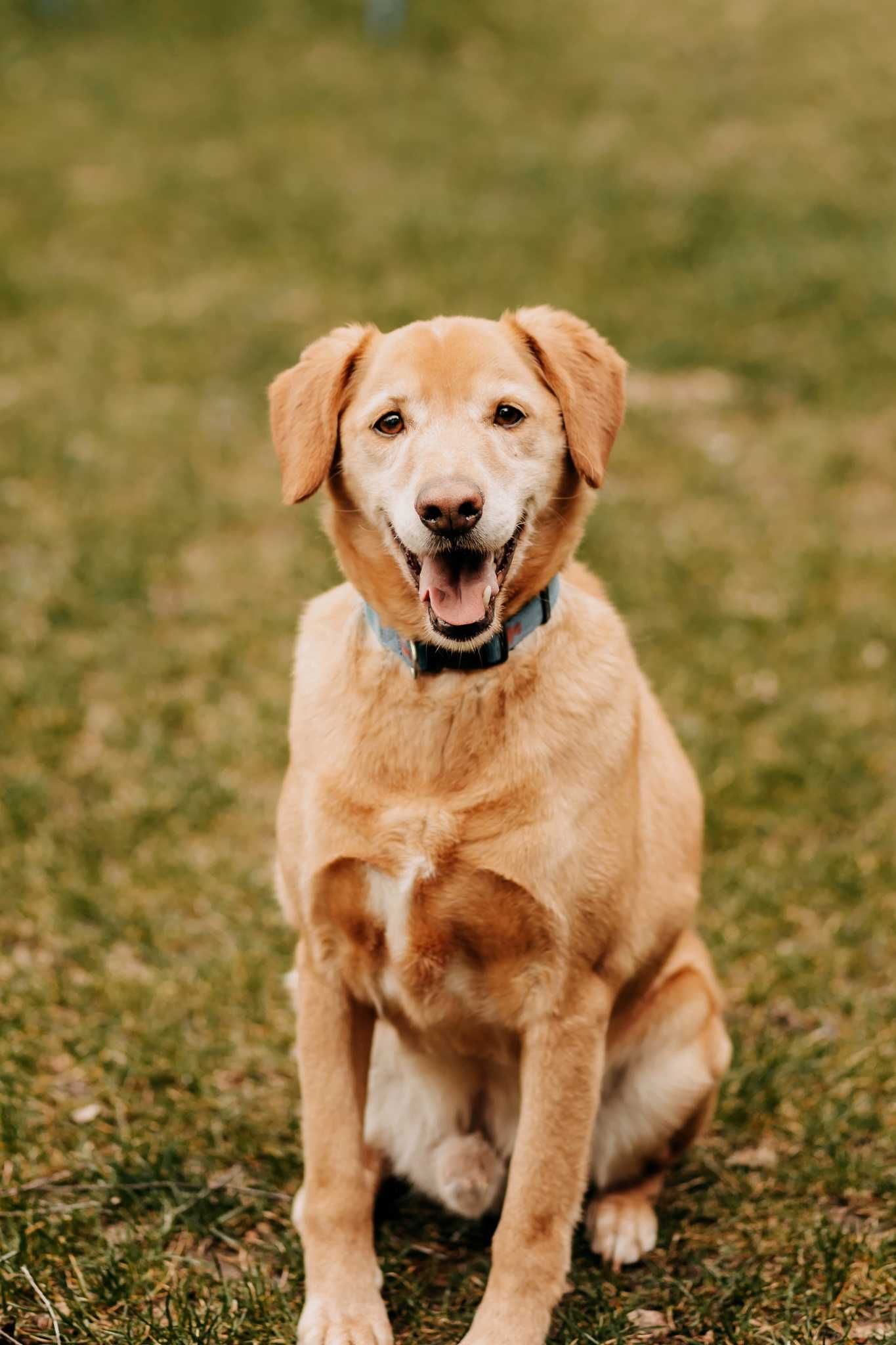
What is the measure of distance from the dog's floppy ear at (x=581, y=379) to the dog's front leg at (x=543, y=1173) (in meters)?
1.16

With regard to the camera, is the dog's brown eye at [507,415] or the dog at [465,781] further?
the dog's brown eye at [507,415]

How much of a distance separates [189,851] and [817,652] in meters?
2.95

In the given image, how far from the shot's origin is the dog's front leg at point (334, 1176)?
3117 millimetres

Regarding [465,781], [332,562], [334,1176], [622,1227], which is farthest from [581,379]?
[332,562]

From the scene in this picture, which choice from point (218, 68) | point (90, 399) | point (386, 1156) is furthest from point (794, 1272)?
point (218, 68)

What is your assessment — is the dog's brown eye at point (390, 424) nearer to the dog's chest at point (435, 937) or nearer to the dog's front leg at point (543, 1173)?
the dog's chest at point (435, 937)

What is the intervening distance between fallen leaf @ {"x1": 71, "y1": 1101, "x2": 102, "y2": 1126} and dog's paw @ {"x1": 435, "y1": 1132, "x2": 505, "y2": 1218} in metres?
1.01

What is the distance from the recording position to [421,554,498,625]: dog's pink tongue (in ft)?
9.71

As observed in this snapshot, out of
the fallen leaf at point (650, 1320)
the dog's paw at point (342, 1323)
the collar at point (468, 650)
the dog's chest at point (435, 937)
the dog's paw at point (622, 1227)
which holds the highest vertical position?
the collar at point (468, 650)

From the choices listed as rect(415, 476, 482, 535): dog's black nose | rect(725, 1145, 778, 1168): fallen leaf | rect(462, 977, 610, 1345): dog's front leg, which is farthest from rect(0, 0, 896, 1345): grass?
rect(415, 476, 482, 535): dog's black nose

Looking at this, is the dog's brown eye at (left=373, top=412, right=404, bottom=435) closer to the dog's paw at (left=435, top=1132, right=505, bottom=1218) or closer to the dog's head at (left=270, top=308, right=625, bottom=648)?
the dog's head at (left=270, top=308, right=625, bottom=648)

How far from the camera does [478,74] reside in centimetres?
1360

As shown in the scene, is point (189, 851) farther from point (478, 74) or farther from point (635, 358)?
point (478, 74)

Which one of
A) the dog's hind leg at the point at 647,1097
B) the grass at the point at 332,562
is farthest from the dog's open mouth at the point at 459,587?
the grass at the point at 332,562
